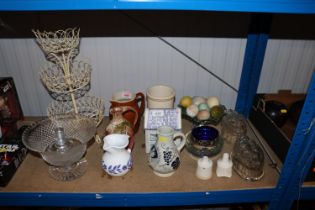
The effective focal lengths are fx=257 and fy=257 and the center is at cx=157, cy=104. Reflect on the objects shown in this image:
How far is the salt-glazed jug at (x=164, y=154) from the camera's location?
35.2 inches

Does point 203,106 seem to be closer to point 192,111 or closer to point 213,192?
point 192,111

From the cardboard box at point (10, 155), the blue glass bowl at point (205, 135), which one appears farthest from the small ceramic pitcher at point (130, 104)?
the cardboard box at point (10, 155)

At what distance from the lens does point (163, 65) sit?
1.23m

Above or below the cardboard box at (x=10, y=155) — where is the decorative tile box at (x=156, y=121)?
above

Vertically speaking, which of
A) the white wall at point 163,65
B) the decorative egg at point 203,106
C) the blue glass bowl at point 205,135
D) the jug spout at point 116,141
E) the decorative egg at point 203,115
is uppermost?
the white wall at point 163,65

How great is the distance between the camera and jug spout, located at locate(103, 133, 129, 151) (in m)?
0.88

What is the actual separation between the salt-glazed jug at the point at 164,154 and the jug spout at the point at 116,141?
0.11 meters

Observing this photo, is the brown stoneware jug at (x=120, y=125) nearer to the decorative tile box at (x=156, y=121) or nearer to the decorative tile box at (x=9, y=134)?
the decorative tile box at (x=156, y=121)

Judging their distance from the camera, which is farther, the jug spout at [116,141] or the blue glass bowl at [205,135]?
the blue glass bowl at [205,135]

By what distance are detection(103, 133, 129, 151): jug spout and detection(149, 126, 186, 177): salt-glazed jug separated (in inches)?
4.2

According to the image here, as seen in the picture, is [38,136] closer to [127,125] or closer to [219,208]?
[127,125]

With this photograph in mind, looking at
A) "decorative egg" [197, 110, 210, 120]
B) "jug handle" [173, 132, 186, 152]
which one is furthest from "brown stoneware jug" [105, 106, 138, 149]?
"decorative egg" [197, 110, 210, 120]

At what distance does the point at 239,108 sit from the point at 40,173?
0.94 metres

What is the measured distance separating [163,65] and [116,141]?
1.59ft
